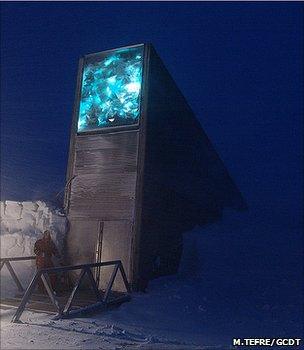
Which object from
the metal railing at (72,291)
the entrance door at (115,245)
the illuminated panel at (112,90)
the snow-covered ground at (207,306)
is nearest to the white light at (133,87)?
the illuminated panel at (112,90)

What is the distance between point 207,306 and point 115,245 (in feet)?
12.5

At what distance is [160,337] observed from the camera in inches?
284

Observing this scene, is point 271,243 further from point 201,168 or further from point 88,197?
point 88,197

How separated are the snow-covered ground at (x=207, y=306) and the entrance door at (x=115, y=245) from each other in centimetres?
132

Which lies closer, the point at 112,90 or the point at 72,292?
the point at 72,292

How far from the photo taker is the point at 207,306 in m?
11.1

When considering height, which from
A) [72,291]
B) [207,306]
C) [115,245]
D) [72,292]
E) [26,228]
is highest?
[26,228]

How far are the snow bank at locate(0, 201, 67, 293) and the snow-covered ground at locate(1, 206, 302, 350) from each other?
3920 millimetres

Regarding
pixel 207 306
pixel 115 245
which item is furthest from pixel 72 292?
pixel 207 306

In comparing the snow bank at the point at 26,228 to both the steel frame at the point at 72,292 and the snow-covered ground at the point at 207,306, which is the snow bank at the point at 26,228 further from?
the snow-covered ground at the point at 207,306

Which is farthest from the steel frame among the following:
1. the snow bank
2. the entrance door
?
the snow bank

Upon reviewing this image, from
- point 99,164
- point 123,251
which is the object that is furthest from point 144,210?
point 99,164

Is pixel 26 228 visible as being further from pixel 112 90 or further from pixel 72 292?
pixel 112 90

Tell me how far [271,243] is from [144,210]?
1062 cm
